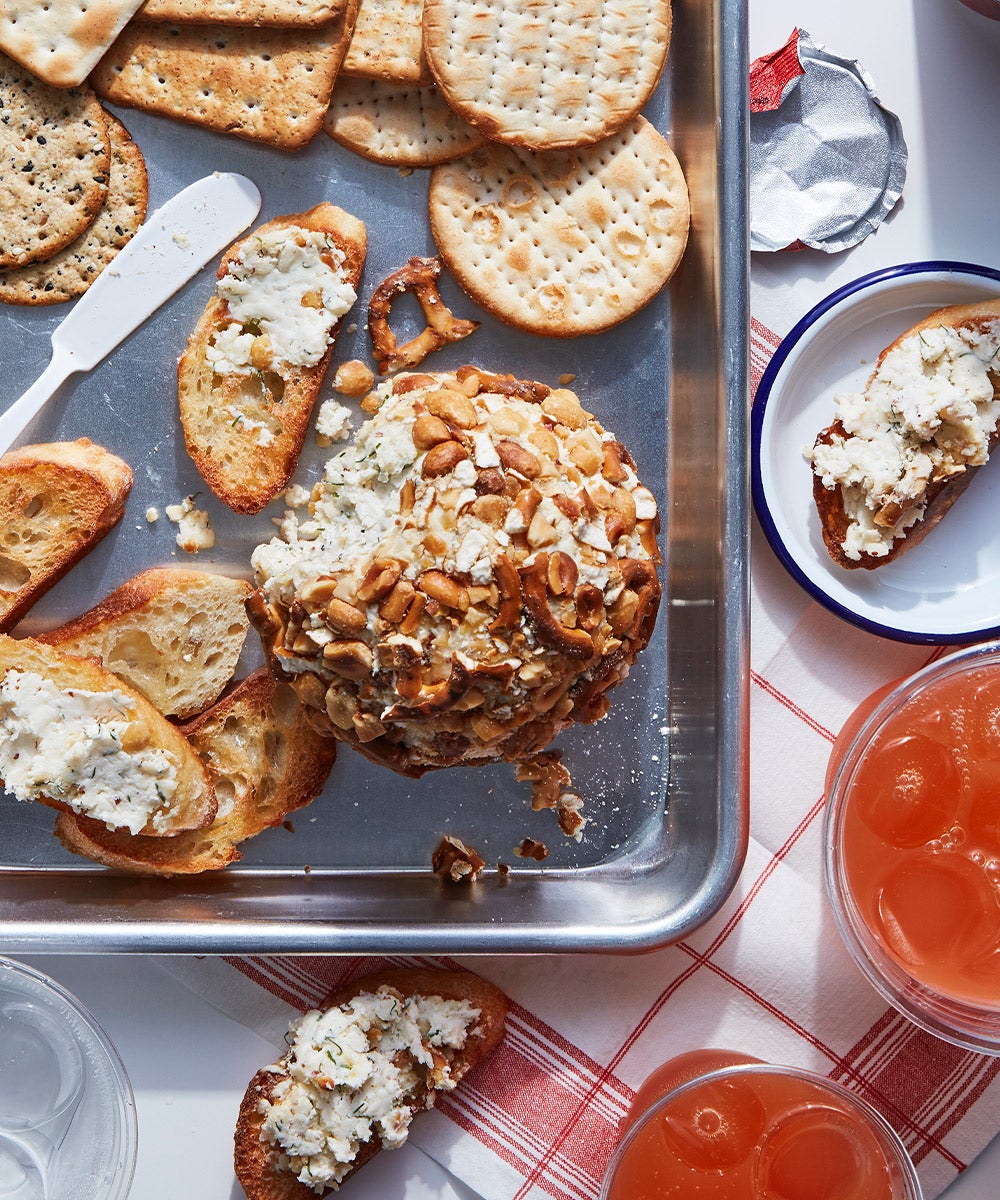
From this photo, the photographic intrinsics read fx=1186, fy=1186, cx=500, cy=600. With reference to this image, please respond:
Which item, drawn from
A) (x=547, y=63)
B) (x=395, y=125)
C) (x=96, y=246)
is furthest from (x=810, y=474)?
(x=96, y=246)

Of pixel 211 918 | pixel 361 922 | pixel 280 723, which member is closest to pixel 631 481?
pixel 280 723

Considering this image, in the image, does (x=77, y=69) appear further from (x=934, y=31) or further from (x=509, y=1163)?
(x=509, y=1163)

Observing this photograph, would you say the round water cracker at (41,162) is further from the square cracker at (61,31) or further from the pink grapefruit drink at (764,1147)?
the pink grapefruit drink at (764,1147)

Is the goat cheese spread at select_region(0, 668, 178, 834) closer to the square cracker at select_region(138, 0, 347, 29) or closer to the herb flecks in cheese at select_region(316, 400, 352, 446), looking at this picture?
the herb flecks in cheese at select_region(316, 400, 352, 446)

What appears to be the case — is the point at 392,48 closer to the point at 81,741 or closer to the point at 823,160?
the point at 823,160

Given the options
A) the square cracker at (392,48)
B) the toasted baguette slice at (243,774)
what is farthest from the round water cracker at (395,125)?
the toasted baguette slice at (243,774)
